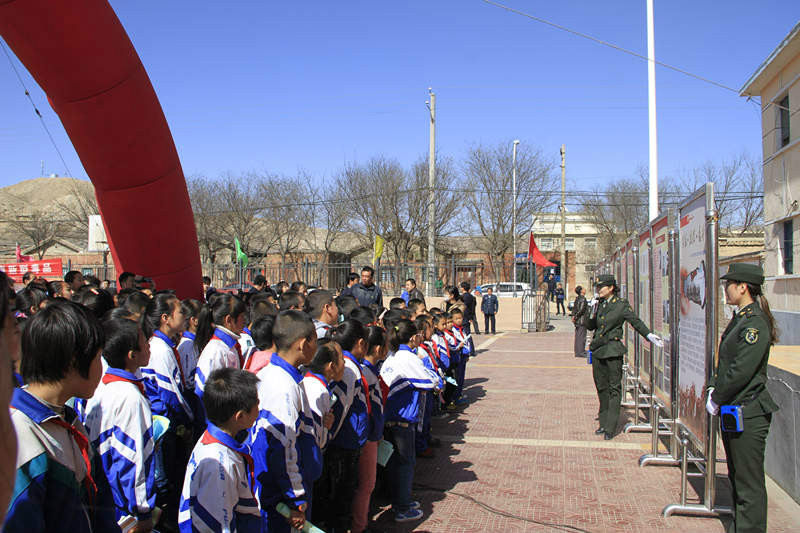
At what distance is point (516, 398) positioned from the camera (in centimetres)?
973

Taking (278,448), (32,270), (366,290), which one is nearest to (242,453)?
(278,448)

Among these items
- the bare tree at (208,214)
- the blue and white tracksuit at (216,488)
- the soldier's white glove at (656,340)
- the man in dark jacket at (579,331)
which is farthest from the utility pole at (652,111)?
the bare tree at (208,214)

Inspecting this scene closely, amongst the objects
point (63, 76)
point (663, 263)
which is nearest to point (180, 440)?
point (663, 263)

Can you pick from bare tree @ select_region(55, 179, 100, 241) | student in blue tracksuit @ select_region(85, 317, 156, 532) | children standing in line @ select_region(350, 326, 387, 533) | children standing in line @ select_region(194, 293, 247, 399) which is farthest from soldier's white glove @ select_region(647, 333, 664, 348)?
bare tree @ select_region(55, 179, 100, 241)

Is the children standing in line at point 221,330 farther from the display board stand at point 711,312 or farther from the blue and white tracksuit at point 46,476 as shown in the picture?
the display board stand at point 711,312

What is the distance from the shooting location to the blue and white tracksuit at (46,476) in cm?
153

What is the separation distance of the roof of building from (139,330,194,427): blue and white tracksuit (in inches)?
628

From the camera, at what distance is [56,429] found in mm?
1813

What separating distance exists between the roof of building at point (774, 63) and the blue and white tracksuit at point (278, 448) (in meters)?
15.9

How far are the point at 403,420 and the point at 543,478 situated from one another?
6.29 feet

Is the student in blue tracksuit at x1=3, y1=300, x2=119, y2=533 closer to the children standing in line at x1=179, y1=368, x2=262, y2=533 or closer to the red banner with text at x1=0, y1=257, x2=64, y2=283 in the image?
the children standing in line at x1=179, y1=368, x2=262, y2=533

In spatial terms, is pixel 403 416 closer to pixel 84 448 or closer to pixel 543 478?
pixel 543 478

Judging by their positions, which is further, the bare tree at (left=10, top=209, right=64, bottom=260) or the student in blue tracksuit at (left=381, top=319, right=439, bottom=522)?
the bare tree at (left=10, top=209, right=64, bottom=260)

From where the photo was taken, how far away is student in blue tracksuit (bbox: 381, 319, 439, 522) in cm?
481
